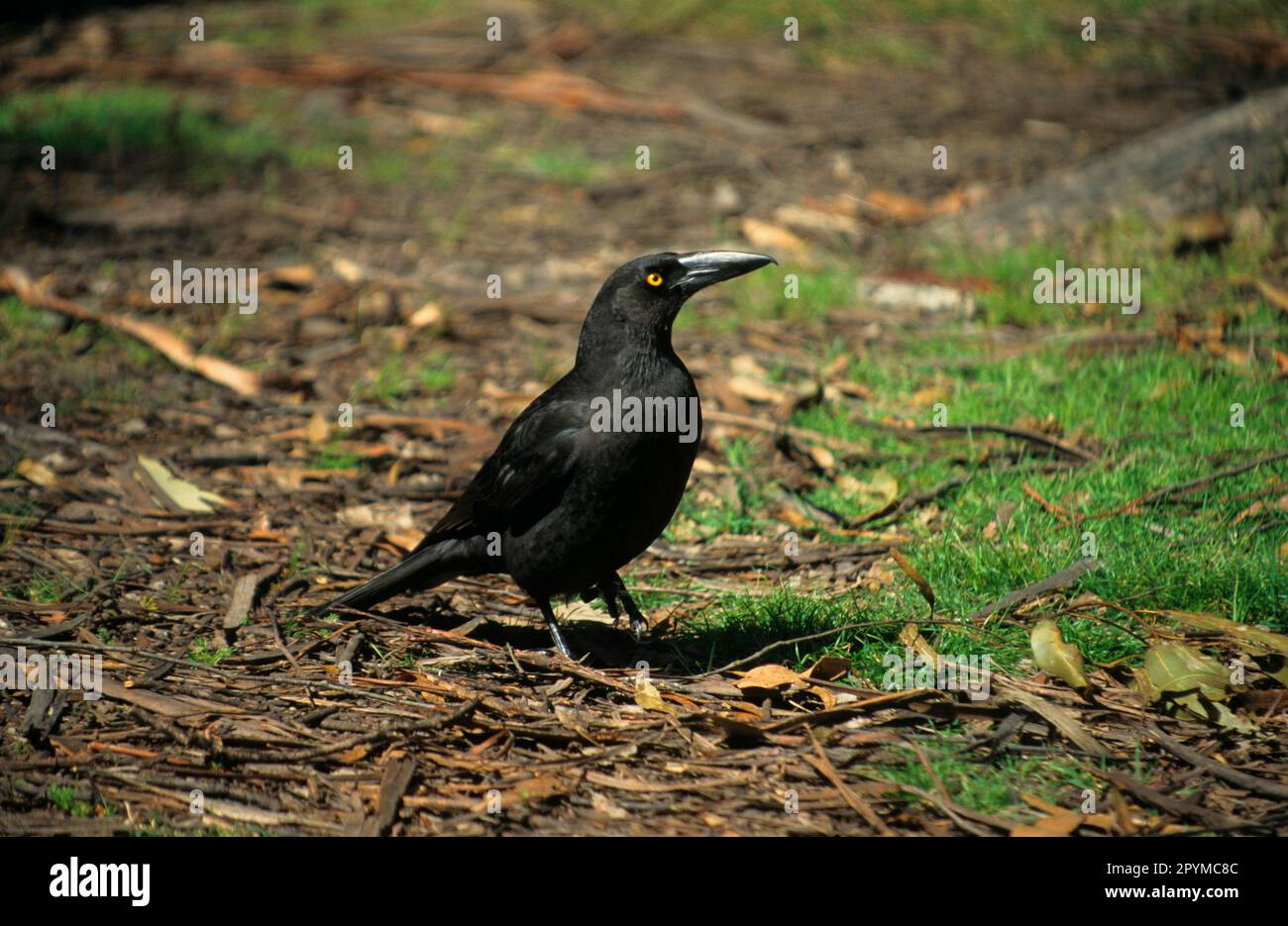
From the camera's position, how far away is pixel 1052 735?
3.55 meters

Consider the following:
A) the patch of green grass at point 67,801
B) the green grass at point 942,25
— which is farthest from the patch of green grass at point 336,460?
the green grass at point 942,25

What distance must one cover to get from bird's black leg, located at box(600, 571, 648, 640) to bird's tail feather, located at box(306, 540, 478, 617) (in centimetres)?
52

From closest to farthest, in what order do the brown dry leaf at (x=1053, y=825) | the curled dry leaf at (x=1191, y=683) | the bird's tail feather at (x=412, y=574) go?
the brown dry leaf at (x=1053, y=825), the curled dry leaf at (x=1191, y=683), the bird's tail feather at (x=412, y=574)

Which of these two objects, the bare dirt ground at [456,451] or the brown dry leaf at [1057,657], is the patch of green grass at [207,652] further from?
the brown dry leaf at [1057,657]

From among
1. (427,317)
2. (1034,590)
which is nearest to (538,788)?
(1034,590)

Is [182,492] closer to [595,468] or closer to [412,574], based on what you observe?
[412,574]

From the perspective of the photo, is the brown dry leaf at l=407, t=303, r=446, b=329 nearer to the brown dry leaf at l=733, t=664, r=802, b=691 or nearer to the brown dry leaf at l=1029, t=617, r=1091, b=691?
the brown dry leaf at l=733, t=664, r=802, b=691

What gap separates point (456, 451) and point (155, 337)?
2075mm

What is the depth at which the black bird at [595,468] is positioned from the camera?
4.10m

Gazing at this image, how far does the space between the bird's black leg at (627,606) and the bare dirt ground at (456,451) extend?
9 centimetres

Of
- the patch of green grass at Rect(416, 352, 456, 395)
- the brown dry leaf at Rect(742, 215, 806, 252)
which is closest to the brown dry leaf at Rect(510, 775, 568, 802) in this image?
the patch of green grass at Rect(416, 352, 456, 395)
